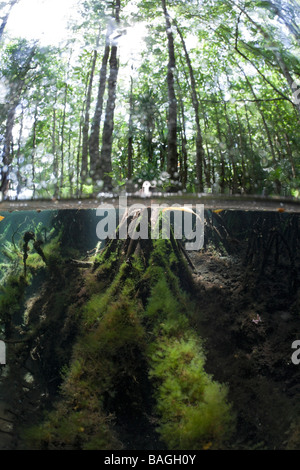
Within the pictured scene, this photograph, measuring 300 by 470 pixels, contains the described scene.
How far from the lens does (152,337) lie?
1.60m

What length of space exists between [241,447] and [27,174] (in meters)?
1.51

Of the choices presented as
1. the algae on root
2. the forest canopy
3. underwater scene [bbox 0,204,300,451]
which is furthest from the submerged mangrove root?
the forest canopy

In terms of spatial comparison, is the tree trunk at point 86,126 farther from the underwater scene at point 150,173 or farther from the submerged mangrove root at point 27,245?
the submerged mangrove root at point 27,245

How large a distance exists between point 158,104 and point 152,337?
42.7 inches

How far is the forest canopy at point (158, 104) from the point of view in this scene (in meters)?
1.36

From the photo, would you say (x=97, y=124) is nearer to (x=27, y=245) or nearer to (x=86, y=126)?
(x=86, y=126)

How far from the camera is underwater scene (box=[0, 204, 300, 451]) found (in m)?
1.43

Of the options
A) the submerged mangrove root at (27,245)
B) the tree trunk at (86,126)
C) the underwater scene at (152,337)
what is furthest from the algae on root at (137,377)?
the tree trunk at (86,126)

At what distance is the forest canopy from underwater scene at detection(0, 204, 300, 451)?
0.48 meters

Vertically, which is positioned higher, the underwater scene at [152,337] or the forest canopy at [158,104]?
the forest canopy at [158,104]

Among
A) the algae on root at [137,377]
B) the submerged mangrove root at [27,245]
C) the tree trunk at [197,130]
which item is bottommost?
the algae on root at [137,377]

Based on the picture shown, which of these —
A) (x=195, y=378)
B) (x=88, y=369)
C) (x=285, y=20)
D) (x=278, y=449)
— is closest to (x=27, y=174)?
(x=88, y=369)

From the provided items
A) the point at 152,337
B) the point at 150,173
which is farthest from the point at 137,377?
the point at 150,173

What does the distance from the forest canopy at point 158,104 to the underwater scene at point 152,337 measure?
1.56 ft
